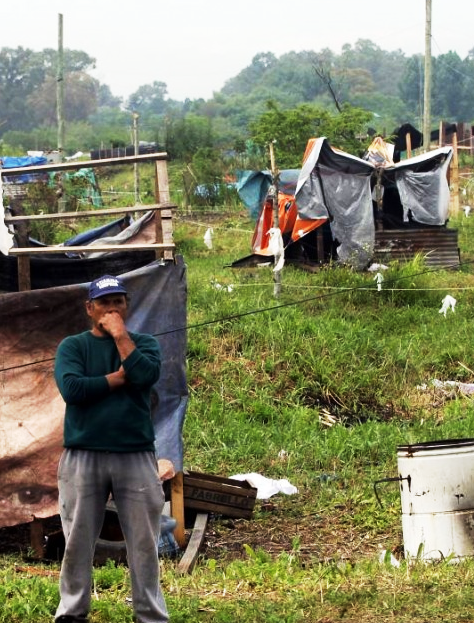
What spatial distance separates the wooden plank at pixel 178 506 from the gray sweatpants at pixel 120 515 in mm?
3038

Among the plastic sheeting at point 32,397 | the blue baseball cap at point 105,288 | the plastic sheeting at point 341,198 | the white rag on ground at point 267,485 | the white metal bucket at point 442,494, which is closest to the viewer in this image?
the blue baseball cap at point 105,288

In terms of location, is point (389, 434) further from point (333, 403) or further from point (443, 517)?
point (443, 517)

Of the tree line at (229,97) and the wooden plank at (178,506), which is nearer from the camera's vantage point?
the wooden plank at (178,506)

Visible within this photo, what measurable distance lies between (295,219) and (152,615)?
50.0 ft

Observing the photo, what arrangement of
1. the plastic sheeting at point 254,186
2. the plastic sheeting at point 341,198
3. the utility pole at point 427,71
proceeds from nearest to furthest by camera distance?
the plastic sheeting at point 341,198 < the plastic sheeting at point 254,186 < the utility pole at point 427,71

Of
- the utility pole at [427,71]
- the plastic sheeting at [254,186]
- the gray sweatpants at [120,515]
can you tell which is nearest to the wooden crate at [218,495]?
the gray sweatpants at [120,515]

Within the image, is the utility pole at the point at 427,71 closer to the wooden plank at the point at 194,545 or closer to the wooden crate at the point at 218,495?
the wooden crate at the point at 218,495

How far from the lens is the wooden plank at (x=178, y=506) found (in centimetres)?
816

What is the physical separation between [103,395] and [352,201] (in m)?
15.2

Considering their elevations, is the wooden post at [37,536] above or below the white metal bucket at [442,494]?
below

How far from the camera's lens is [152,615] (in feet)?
16.5

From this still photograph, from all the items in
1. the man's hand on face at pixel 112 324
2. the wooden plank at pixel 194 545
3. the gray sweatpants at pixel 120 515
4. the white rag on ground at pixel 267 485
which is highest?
the man's hand on face at pixel 112 324

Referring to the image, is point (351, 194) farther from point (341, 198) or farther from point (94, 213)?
point (94, 213)

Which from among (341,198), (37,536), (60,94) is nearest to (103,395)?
(37,536)
